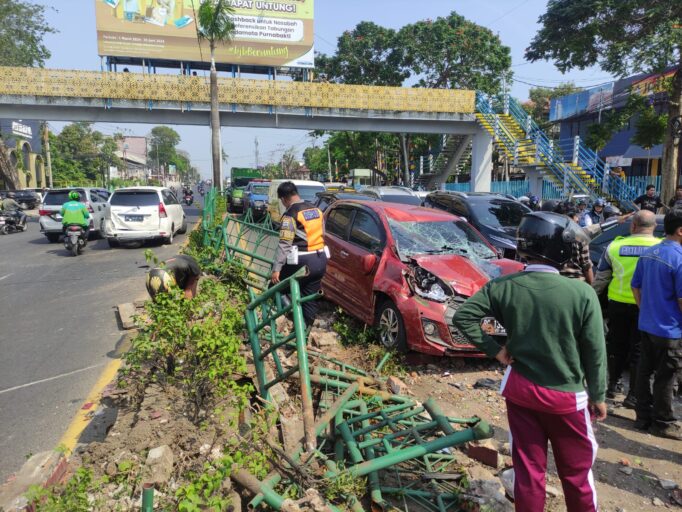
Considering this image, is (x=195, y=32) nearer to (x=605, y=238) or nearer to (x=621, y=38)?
(x=621, y=38)

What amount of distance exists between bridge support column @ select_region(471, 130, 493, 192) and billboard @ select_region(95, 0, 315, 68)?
58.8ft

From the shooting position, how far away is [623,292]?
432cm

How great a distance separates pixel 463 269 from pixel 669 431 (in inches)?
91.2

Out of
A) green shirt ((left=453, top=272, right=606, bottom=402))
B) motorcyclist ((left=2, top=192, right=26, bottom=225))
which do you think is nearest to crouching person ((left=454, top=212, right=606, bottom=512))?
green shirt ((left=453, top=272, right=606, bottom=402))

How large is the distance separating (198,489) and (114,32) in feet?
135

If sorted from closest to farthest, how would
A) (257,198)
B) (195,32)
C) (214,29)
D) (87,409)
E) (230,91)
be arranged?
(87,409), (214,29), (257,198), (230,91), (195,32)

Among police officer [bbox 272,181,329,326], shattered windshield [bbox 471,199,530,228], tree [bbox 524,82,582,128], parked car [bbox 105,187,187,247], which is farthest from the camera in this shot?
tree [bbox 524,82,582,128]

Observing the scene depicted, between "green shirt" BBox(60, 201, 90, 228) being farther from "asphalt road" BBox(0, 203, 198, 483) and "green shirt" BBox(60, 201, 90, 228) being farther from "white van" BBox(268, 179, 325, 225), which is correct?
"white van" BBox(268, 179, 325, 225)

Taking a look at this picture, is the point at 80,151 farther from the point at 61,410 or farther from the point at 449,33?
the point at 61,410

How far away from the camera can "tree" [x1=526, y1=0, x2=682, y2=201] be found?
11.9m

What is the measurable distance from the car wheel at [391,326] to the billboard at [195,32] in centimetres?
3574

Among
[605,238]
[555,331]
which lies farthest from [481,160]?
[555,331]

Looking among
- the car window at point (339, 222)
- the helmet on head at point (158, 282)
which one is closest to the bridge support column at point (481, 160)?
the car window at point (339, 222)

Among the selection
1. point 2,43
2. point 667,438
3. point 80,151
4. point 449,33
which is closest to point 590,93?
point 449,33
